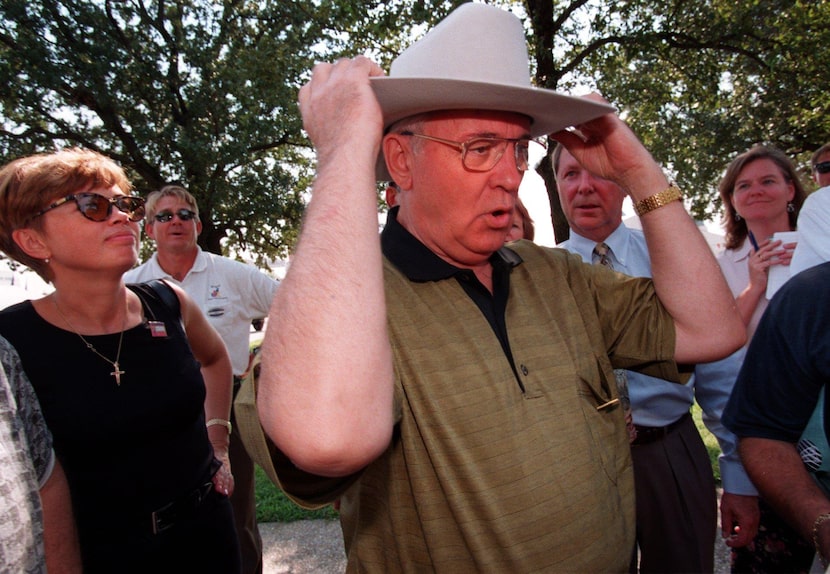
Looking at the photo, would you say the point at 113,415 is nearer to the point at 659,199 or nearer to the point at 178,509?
the point at 178,509

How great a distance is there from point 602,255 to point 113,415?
7.57 feet

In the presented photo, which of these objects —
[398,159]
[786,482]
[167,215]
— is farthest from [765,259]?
[167,215]

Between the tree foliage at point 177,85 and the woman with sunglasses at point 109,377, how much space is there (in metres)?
8.12

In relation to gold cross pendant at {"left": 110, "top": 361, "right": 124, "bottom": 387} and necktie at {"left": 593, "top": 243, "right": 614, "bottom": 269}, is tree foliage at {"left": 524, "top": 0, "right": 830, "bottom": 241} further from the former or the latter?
gold cross pendant at {"left": 110, "top": 361, "right": 124, "bottom": 387}

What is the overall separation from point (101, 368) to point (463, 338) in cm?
151

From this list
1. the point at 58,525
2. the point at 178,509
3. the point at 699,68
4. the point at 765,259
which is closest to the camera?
the point at 58,525

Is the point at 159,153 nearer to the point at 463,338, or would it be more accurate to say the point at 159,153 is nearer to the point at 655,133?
the point at 655,133

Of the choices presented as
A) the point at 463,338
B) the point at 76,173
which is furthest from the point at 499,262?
the point at 76,173

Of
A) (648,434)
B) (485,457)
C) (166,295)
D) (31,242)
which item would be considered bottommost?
(648,434)

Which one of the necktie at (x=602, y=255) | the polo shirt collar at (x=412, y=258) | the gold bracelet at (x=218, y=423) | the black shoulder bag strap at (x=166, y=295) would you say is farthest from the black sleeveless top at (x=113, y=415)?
the necktie at (x=602, y=255)

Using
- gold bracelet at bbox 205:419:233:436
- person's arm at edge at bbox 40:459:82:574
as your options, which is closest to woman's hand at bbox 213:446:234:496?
gold bracelet at bbox 205:419:233:436

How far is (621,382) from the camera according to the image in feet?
8.34

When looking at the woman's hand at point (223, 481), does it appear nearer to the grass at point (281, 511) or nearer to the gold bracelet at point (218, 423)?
the gold bracelet at point (218, 423)

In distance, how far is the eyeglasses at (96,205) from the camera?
2.38 meters
